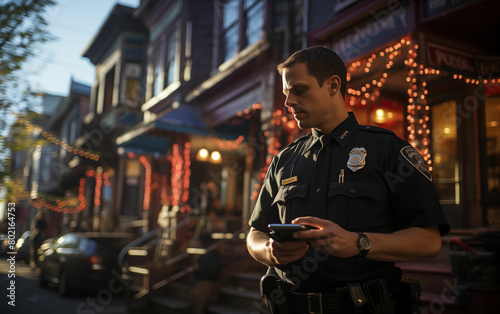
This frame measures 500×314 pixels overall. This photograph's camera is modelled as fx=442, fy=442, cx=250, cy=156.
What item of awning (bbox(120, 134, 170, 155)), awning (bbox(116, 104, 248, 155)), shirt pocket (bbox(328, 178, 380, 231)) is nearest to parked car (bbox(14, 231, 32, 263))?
shirt pocket (bbox(328, 178, 380, 231))

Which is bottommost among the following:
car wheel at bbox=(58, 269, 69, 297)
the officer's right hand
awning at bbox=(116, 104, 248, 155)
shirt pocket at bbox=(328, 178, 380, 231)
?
car wheel at bbox=(58, 269, 69, 297)

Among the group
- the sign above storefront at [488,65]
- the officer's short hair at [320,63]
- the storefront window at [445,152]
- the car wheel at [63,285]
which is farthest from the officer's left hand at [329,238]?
the car wheel at [63,285]

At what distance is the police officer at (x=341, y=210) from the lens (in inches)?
69.5

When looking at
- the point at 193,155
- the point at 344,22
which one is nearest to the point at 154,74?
the point at 193,155

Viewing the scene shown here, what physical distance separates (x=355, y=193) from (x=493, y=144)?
228 inches

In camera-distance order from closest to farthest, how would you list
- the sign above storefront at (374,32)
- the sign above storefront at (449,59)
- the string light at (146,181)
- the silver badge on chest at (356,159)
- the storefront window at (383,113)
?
the silver badge on chest at (356,159) → the sign above storefront at (449,59) → the sign above storefront at (374,32) → the storefront window at (383,113) → the string light at (146,181)

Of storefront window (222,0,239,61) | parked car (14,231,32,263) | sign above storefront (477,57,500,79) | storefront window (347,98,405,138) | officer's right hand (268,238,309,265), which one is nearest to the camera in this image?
officer's right hand (268,238,309,265)

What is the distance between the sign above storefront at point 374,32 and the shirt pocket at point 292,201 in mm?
4639

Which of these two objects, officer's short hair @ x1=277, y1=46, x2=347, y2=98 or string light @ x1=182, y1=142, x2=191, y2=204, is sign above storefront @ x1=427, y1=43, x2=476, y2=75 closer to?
officer's short hair @ x1=277, y1=46, x2=347, y2=98

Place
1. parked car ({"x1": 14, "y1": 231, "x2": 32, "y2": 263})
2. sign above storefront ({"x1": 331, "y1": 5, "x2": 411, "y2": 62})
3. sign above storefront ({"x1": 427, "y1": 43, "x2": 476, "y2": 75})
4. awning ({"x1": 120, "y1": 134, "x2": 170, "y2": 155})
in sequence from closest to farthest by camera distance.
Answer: parked car ({"x1": 14, "y1": 231, "x2": 32, "y2": 263}) → sign above storefront ({"x1": 427, "y1": 43, "x2": 476, "y2": 75}) → sign above storefront ({"x1": 331, "y1": 5, "x2": 411, "y2": 62}) → awning ({"x1": 120, "y1": 134, "x2": 170, "y2": 155})

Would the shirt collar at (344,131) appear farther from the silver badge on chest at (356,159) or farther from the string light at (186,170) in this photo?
the string light at (186,170)

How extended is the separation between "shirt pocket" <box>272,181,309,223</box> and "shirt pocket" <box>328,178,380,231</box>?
0.59 feet

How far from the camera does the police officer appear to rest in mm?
1766

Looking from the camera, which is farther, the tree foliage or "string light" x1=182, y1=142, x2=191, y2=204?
"string light" x1=182, y1=142, x2=191, y2=204
